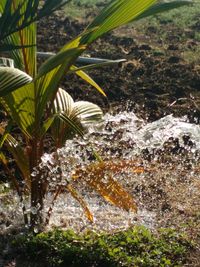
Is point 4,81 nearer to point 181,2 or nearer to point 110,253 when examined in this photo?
point 181,2

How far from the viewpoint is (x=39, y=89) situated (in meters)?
3.01

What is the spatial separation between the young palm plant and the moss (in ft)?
0.49

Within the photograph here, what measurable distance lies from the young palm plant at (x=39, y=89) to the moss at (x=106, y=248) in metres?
0.15

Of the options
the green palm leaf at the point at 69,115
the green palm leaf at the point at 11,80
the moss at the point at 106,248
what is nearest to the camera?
the green palm leaf at the point at 11,80

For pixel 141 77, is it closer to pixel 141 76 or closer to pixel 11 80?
pixel 141 76

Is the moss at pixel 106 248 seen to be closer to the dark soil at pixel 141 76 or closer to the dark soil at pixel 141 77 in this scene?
the dark soil at pixel 141 77

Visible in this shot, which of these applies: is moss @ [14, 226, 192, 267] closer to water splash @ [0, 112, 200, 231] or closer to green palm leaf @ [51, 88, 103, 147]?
water splash @ [0, 112, 200, 231]

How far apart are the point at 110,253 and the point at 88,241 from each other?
17 centimetres

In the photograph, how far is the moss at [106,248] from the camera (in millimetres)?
3146

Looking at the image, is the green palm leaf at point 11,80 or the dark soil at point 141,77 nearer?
the green palm leaf at point 11,80

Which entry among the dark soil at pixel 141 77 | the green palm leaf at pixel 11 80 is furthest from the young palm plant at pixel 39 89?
the dark soil at pixel 141 77

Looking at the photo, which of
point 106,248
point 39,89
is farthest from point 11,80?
point 106,248

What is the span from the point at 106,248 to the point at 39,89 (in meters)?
0.87

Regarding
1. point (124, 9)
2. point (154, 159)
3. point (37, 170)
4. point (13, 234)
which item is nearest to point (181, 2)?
point (124, 9)
